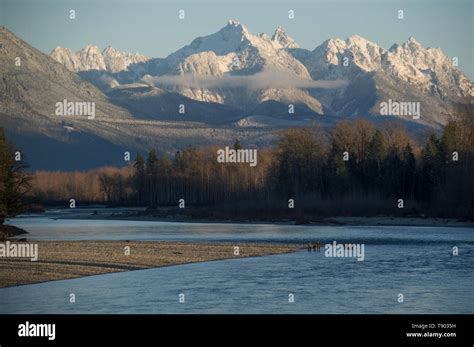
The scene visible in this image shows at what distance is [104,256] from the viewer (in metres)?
60.9

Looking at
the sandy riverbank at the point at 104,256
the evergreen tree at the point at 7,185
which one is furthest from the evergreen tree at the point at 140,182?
the sandy riverbank at the point at 104,256

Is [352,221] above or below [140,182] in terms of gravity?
below

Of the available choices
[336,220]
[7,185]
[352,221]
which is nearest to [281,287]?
[7,185]

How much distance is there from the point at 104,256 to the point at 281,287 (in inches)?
727

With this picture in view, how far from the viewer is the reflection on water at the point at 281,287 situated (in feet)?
131

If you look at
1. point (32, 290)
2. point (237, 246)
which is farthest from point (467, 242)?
point (32, 290)

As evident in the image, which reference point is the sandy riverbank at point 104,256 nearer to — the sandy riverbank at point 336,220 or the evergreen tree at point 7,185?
the evergreen tree at point 7,185

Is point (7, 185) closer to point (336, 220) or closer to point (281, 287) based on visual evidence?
point (281, 287)

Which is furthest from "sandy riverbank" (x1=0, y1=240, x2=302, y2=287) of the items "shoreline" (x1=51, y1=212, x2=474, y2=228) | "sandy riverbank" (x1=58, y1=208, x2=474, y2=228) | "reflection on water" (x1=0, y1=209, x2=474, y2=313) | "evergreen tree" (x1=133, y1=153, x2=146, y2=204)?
"evergreen tree" (x1=133, y1=153, x2=146, y2=204)

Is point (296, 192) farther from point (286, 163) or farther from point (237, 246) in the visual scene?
point (237, 246)

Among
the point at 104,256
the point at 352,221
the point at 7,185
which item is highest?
the point at 7,185

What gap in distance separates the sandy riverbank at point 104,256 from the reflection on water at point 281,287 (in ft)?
5.94

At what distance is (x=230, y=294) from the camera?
43.6 meters

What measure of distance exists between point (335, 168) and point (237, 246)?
61798mm
